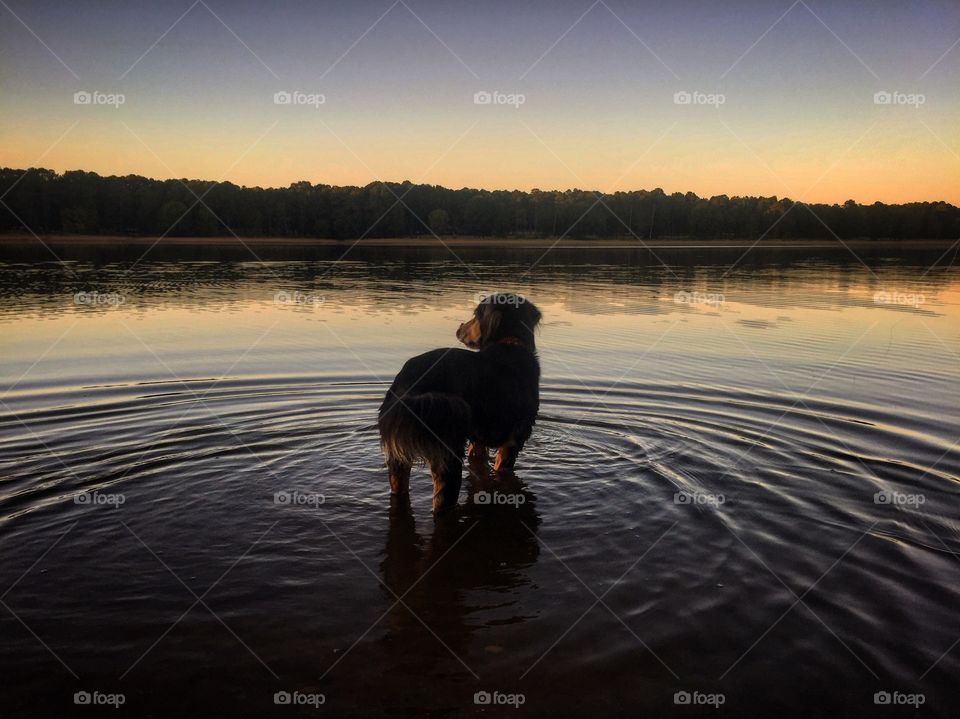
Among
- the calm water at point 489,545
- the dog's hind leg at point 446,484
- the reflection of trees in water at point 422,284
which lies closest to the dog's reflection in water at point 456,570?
the calm water at point 489,545

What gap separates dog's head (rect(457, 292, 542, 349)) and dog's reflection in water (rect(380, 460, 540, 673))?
1.66 m

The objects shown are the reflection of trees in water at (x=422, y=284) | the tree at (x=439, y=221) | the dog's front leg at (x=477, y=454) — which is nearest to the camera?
the dog's front leg at (x=477, y=454)

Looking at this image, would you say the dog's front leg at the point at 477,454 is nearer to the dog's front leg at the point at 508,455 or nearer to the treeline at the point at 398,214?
the dog's front leg at the point at 508,455

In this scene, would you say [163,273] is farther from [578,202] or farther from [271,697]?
[578,202]

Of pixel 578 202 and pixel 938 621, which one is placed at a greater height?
pixel 578 202

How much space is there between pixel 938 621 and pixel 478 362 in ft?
14.3

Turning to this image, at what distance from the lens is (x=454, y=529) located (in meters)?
6.61

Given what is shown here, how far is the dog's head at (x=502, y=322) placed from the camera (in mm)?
7969

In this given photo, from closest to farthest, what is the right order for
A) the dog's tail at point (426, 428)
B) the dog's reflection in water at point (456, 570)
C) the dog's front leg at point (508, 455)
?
1. the dog's reflection in water at point (456, 570)
2. the dog's tail at point (426, 428)
3. the dog's front leg at point (508, 455)

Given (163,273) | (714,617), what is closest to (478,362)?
(714,617)

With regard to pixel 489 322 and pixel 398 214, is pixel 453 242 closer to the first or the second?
pixel 398 214

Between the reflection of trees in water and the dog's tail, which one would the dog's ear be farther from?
the reflection of trees in water

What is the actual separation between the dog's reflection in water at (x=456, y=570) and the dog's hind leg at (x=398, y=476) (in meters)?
0.09

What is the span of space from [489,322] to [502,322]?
0.56ft
